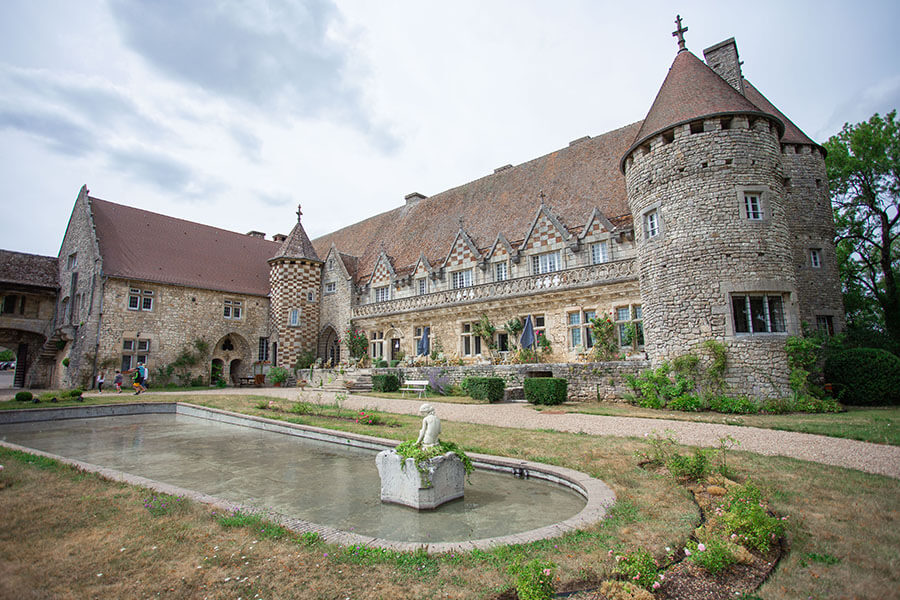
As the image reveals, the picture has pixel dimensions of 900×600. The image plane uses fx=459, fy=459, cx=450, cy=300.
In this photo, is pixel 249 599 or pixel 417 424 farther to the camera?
pixel 417 424

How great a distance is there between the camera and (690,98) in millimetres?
15328

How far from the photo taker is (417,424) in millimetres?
11172

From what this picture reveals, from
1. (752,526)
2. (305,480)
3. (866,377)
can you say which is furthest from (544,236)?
(752,526)

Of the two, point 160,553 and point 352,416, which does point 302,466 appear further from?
point 352,416

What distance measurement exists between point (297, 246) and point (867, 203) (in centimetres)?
3185

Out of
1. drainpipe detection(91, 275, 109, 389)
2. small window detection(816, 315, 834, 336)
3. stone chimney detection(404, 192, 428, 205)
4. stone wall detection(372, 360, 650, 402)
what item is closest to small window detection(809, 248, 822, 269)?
small window detection(816, 315, 834, 336)

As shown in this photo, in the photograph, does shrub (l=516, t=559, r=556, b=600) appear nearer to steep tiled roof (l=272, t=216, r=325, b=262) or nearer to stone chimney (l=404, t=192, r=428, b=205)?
steep tiled roof (l=272, t=216, r=325, b=262)

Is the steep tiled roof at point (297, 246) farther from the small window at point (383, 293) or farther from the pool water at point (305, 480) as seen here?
the pool water at point (305, 480)

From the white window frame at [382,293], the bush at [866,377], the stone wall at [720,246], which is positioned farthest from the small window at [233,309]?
the bush at [866,377]

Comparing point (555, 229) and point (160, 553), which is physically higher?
point (555, 229)

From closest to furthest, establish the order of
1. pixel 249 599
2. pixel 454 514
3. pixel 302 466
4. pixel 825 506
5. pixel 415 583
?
pixel 249 599
pixel 415 583
pixel 825 506
pixel 454 514
pixel 302 466

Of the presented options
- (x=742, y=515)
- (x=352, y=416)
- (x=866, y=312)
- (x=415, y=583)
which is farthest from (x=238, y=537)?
(x=866, y=312)

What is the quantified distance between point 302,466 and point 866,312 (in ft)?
103

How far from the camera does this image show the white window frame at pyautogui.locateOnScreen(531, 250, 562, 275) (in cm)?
2022
